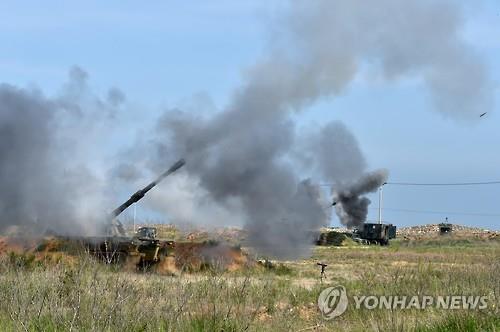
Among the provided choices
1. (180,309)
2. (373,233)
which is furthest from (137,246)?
(373,233)

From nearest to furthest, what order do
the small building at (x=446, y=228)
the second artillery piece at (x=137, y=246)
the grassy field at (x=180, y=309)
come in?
the grassy field at (x=180, y=309) → the second artillery piece at (x=137, y=246) → the small building at (x=446, y=228)

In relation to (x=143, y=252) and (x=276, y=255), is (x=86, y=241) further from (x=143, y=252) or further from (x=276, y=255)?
(x=276, y=255)

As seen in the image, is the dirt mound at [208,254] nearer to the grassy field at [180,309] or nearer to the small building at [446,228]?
the grassy field at [180,309]

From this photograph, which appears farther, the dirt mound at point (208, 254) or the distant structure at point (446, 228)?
the distant structure at point (446, 228)

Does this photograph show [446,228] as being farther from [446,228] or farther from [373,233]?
[373,233]

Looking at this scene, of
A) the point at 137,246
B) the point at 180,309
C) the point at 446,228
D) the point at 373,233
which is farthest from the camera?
the point at 446,228

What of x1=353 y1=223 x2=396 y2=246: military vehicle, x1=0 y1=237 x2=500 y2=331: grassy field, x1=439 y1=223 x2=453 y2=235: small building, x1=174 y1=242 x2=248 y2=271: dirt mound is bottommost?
x1=0 y1=237 x2=500 y2=331: grassy field

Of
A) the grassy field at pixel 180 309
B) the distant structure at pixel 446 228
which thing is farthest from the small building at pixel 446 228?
the grassy field at pixel 180 309

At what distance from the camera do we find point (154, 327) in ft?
29.7

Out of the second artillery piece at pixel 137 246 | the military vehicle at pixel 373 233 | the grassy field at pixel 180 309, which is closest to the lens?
the grassy field at pixel 180 309

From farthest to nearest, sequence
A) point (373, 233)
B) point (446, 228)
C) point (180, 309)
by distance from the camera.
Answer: point (446, 228) → point (373, 233) → point (180, 309)

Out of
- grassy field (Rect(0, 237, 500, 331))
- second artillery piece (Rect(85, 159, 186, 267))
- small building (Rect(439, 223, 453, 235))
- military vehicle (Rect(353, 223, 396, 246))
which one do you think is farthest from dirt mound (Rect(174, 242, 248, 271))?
small building (Rect(439, 223, 453, 235))

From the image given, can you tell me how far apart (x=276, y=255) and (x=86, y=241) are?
6.53 metres

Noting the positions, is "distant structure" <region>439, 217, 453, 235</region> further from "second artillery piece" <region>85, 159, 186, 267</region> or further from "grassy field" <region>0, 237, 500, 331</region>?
"grassy field" <region>0, 237, 500, 331</region>
